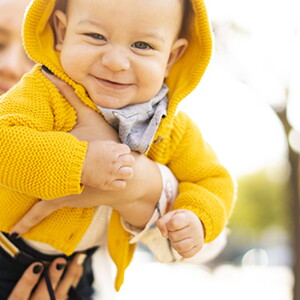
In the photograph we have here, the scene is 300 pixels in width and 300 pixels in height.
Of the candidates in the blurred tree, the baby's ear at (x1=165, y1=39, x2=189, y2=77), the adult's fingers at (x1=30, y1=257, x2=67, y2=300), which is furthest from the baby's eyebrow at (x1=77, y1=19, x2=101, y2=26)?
the blurred tree

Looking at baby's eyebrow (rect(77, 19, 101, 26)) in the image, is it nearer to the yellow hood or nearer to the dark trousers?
the yellow hood

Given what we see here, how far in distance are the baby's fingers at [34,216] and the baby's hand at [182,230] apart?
300 mm

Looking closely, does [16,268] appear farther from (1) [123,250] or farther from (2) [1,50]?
(2) [1,50]

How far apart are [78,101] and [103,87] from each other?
8cm

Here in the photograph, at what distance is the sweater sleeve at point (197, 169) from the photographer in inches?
56.2

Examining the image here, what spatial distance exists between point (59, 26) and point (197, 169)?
59cm

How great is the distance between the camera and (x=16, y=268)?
1610mm

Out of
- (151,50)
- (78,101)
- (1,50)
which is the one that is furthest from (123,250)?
(1,50)

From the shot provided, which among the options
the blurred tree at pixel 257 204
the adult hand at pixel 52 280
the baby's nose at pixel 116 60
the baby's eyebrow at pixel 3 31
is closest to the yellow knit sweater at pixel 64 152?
the baby's nose at pixel 116 60

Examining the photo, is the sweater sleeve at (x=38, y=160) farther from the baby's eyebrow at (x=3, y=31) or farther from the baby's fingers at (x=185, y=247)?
the baby's eyebrow at (x=3, y=31)

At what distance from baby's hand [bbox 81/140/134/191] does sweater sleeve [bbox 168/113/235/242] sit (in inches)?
11.3

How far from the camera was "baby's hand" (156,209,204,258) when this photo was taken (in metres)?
1.27

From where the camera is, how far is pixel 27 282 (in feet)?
5.27

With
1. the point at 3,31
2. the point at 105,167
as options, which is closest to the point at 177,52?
the point at 105,167
